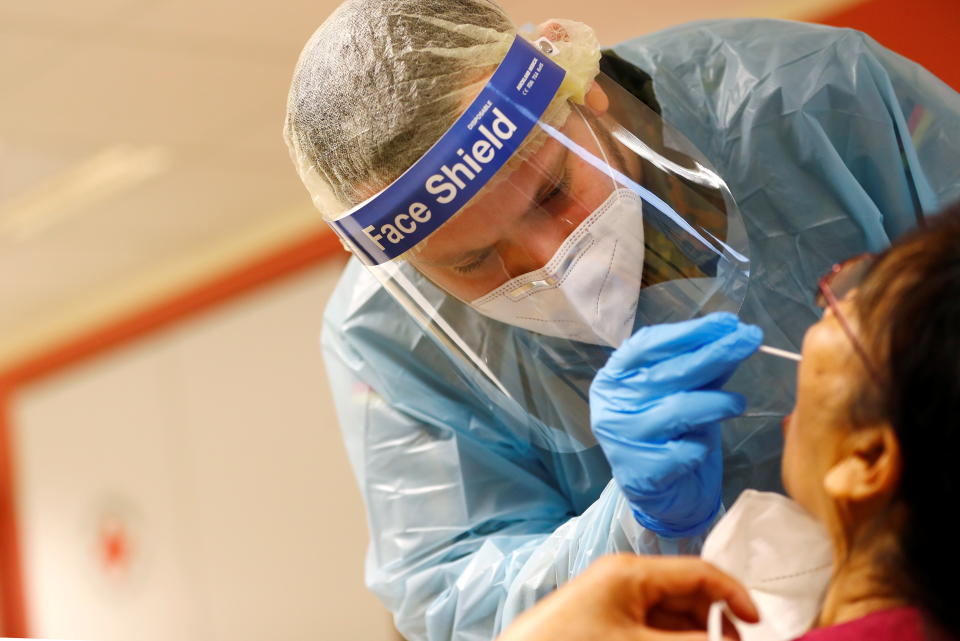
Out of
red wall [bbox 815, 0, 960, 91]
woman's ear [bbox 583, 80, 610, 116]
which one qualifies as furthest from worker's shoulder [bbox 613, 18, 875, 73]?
red wall [bbox 815, 0, 960, 91]

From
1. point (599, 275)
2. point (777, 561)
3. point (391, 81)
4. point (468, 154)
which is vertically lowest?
point (777, 561)

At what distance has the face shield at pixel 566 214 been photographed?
116cm

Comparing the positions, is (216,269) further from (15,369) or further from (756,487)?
(756,487)

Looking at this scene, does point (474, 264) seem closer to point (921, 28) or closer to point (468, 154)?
point (468, 154)

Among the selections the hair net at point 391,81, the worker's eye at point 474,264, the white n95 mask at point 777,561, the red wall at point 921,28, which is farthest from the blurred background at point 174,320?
the white n95 mask at point 777,561

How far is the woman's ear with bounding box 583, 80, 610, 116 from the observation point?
4.05 feet

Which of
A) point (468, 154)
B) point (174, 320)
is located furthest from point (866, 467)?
point (174, 320)

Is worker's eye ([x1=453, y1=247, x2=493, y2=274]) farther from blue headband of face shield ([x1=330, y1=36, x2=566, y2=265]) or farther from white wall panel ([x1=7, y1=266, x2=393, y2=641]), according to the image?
white wall panel ([x1=7, y1=266, x2=393, y2=641])

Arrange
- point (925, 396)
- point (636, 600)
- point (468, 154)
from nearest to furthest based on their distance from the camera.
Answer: point (925, 396), point (636, 600), point (468, 154)

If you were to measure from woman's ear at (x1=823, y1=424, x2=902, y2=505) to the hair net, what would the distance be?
0.45m

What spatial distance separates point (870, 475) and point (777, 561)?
0.14 metres

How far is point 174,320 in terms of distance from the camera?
5.85 meters

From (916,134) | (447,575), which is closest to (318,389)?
(447,575)

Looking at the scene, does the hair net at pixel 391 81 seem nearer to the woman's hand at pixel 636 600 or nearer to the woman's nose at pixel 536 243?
the woman's nose at pixel 536 243
